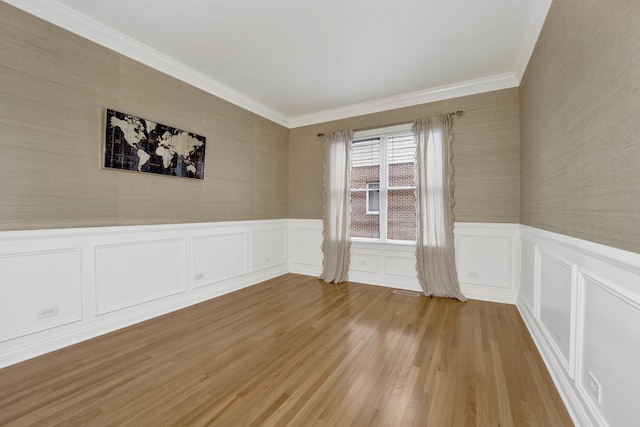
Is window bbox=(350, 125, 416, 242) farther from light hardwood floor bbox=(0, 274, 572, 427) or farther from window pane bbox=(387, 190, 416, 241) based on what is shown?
light hardwood floor bbox=(0, 274, 572, 427)

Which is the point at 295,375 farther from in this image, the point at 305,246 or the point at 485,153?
the point at 485,153

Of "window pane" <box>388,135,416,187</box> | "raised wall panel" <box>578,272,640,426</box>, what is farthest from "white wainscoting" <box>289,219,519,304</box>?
"raised wall panel" <box>578,272,640,426</box>

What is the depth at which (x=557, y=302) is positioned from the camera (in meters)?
1.92

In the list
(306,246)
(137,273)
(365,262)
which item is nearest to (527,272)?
(365,262)

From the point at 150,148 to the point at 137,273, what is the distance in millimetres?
1396

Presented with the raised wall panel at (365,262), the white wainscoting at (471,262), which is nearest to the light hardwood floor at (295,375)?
the white wainscoting at (471,262)

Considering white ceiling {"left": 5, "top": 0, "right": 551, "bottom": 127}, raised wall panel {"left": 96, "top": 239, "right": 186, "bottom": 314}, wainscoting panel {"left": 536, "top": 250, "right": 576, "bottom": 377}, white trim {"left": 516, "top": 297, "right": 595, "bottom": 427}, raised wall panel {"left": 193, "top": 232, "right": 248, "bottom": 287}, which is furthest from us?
raised wall panel {"left": 193, "top": 232, "right": 248, "bottom": 287}

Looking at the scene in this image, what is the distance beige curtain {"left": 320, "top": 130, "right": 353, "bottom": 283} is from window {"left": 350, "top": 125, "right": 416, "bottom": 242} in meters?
0.24

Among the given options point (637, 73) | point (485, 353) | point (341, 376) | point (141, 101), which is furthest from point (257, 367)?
point (141, 101)

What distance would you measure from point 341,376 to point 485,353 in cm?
130

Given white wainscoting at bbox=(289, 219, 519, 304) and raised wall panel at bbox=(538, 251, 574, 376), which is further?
white wainscoting at bbox=(289, 219, 519, 304)

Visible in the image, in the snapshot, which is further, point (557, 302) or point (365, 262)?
point (365, 262)

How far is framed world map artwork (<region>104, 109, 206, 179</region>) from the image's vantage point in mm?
2648

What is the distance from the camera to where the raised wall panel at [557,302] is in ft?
5.60
